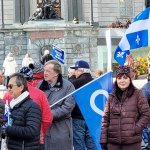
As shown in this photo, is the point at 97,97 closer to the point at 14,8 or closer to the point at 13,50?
the point at 13,50

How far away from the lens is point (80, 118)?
9.78 metres

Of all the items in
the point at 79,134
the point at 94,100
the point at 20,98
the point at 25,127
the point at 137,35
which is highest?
the point at 137,35

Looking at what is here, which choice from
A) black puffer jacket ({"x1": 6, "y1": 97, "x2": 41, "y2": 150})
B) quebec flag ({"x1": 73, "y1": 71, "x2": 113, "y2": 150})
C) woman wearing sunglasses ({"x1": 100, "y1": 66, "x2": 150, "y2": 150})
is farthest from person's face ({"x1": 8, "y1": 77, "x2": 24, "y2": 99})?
quebec flag ({"x1": 73, "y1": 71, "x2": 113, "y2": 150})

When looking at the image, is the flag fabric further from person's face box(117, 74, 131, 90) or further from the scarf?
the scarf

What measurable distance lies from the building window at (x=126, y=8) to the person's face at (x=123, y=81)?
100ft

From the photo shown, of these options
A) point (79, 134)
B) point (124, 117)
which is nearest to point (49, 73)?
point (124, 117)

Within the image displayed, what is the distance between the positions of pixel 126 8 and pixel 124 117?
3090 cm

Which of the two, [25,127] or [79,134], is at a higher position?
[25,127]

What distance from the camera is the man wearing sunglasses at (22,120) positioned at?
645cm

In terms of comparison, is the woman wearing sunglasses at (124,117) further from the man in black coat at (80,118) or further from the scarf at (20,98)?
the man in black coat at (80,118)

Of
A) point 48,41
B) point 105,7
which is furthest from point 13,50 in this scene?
point 105,7

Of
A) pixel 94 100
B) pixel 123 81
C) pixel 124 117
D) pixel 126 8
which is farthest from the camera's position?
pixel 126 8

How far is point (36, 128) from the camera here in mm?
6488

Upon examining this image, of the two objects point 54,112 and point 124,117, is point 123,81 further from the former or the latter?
point 54,112
